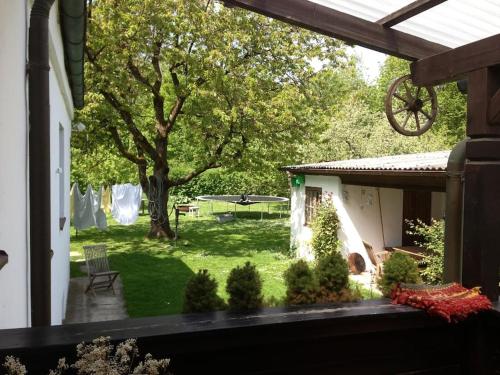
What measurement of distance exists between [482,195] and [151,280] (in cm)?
828

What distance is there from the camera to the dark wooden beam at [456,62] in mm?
2973

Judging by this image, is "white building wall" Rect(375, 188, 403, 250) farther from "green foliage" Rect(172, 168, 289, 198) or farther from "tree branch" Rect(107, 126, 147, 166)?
"green foliage" Rect(172, 168, 289, 198)

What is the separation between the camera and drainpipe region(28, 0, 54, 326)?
257 centimetres

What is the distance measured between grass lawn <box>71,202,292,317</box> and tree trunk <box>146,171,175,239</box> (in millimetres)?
542

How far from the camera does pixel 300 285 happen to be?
2.93m

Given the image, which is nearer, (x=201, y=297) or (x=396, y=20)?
(x=201, y=297)

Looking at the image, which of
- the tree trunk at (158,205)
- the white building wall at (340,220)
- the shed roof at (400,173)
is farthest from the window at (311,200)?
the tree trunk at (158,205)

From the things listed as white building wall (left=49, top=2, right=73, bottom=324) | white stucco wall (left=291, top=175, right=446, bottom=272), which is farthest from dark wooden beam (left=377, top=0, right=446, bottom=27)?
white stucco wall (left=291, top=175, right=446, bottom=272)

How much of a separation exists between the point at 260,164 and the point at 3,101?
45.1 ft

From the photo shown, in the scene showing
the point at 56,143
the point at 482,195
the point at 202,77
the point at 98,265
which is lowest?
the point at 98,265

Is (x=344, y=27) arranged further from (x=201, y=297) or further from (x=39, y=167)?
(x=39, y=167)

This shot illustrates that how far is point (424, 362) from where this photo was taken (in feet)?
9.25

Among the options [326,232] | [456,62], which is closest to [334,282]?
[456,62]

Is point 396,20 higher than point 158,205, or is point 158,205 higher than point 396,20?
point 396,20
